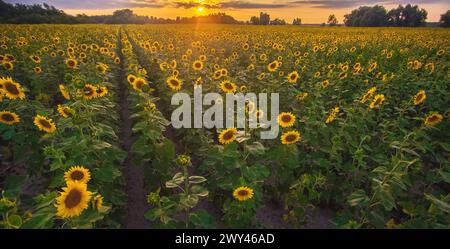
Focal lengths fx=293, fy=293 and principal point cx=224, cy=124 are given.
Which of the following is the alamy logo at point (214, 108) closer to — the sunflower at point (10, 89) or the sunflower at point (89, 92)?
the sunflower at point (89, 92)

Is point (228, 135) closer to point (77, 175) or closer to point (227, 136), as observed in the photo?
point (227, 136)

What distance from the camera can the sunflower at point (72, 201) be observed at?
7.39 ft

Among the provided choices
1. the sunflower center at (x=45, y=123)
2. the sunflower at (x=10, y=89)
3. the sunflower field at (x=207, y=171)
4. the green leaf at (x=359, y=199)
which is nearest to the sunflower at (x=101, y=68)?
the sunflower field at (x=207, y=171)

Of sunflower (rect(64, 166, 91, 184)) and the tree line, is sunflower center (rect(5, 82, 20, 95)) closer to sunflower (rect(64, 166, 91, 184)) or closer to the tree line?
sunflower (rect(64, 166, 91, 184))

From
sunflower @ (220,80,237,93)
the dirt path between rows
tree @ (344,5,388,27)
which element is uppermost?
tree @ (344,5,388,27)

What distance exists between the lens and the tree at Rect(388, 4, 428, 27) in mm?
64625

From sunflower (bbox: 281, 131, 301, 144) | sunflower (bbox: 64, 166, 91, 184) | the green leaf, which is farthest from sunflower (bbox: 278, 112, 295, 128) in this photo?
sunflower (bbox: 64, 166, 91, 184)

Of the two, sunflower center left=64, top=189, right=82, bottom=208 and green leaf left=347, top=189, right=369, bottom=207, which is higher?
sunflower center left=64, top=189, right=82, bottom=208

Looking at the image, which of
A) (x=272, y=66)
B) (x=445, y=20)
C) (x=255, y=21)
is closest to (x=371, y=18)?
(x=445, y=20)

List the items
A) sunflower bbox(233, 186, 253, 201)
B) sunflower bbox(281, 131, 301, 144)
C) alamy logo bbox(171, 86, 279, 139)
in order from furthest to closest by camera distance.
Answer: alamy logo bbox(171, 86, 279, 139) < sunflower bbox(281, 131, 301, 144) < sunflower bbox(233, 186, 253, 201)

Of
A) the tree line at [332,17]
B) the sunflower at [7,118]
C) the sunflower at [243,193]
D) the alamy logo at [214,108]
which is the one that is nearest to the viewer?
the sunflower at [243,193]

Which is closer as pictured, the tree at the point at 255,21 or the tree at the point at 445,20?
the tree at the point at 445,20
